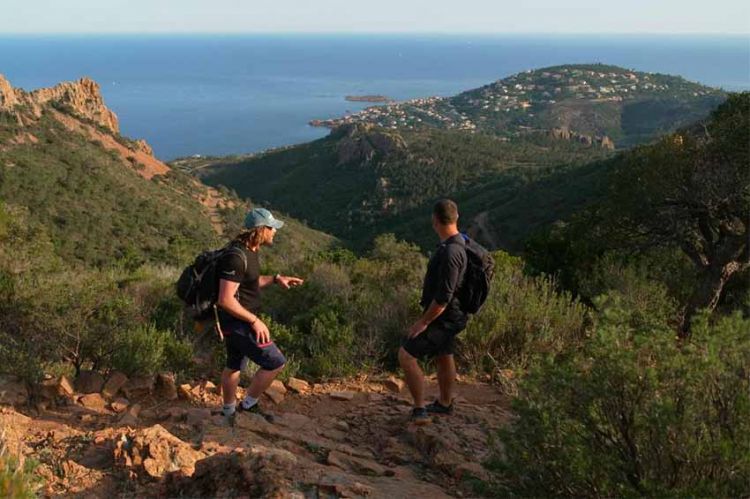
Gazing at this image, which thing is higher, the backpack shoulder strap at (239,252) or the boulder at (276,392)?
the backpack shoulder strap at (239,252)

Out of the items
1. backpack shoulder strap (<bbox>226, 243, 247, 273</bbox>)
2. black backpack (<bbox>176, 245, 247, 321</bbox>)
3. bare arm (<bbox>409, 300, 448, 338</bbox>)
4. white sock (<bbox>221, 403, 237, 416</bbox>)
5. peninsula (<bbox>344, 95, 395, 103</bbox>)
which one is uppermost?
peninsula (<bbox>344, 95, 395, 103</bbox>)

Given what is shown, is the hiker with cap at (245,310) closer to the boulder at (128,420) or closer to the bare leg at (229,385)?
the bare leg at (229,385)

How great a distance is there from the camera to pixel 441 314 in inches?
170

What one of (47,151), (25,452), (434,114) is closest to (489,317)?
(25,452)

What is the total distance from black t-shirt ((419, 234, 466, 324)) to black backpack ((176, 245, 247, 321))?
1315 mm

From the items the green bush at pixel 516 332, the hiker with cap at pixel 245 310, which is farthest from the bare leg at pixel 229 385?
the green bush at pixel 516 332

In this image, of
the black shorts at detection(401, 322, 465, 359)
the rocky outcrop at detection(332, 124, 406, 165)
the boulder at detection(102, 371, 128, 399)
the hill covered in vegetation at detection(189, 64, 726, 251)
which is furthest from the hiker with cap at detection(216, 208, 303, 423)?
the rocky outcrop at detection(332, 124, 406, 165)

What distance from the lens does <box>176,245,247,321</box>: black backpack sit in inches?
157

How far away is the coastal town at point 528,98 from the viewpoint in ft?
355

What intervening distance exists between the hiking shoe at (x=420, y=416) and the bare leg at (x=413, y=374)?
4 cm

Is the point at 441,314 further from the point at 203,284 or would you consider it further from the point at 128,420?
the point at 128,420

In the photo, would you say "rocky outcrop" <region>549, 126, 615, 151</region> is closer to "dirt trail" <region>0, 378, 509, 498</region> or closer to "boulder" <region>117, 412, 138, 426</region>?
"dirt trail" <region>0, 378, 509, 498</region>

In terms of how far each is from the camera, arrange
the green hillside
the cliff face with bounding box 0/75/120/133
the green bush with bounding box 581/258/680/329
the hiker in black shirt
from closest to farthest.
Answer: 1. the hiker in black shirt
2. the green bush with bounding box 581/258/680/329
3. the cliff face with bounding box 0/75/120/133
4. the green hillside

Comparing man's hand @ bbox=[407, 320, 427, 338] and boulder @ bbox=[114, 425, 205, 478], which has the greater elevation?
man's hand @ bbox=[407, 320, 427, 338]
